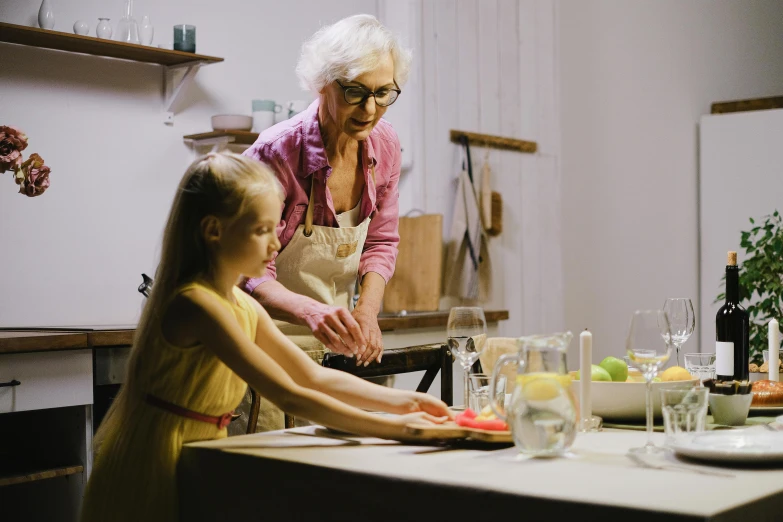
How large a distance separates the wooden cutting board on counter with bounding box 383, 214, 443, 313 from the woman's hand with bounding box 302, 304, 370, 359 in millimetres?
2250

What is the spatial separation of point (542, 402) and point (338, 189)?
1189 millimetres

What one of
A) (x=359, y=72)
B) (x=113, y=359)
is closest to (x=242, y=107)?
(x=113, y=359)

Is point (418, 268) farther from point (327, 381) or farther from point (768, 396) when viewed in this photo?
point (327, 381)

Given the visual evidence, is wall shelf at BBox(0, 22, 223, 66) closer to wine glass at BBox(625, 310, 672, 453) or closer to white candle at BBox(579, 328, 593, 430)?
white candle at BBox(579, 328, 593, 430)

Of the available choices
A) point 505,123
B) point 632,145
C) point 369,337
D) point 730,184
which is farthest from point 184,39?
point 730,184

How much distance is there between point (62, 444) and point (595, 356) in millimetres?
3516

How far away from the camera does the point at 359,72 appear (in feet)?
6.35

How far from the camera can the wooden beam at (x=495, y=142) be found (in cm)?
446

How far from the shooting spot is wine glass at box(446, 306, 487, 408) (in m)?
1.69

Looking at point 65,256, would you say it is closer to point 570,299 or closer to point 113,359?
point 113,359

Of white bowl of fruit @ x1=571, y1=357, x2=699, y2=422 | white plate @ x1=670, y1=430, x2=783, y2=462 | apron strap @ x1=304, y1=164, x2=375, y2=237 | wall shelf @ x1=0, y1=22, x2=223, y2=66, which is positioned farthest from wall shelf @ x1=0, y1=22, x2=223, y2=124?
white plate @ x1=670, y1=430, x2=783, y2=462

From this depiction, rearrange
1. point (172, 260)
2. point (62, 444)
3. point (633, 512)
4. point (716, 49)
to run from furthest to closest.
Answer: point (716, 49)
point (62, 444)
point (172, 260)
point (633, 512)

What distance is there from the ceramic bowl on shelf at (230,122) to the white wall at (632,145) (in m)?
2.30

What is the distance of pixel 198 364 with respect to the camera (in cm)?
130
